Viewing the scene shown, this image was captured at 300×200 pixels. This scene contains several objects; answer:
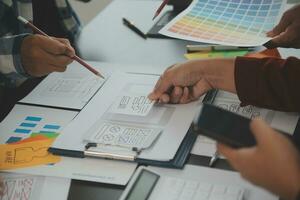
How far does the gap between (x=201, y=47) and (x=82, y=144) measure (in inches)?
16.8

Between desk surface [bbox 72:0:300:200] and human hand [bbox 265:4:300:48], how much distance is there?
0.12 ft

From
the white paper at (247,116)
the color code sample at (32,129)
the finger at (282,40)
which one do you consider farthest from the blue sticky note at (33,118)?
the finger at (282,40)

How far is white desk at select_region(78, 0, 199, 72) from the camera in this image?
1.16 metres

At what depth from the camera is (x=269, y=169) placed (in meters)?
0.61

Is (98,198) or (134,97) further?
(134,97)

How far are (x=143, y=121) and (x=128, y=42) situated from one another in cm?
42

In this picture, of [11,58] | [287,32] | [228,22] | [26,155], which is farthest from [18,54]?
[287,32]

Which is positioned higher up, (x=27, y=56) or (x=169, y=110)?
(x=27, y=56)

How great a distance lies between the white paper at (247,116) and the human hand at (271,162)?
17 centimetres

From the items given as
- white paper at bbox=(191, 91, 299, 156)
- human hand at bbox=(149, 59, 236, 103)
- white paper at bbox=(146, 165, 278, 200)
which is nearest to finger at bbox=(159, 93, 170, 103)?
human hand at bbox=(149, 59, 236, 103)

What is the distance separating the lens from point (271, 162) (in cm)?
61

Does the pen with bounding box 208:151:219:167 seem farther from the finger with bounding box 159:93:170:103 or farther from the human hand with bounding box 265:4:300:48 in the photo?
the human hand with bounding box 265:4:300:48

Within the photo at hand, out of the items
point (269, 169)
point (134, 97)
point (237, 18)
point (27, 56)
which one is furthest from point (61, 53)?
point (269, 169)

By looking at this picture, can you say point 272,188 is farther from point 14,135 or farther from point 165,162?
point 14,135
